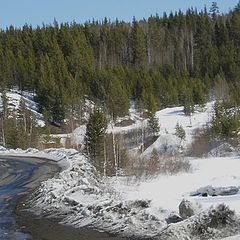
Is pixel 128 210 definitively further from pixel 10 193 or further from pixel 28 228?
pixel 10 193

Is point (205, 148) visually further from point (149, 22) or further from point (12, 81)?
point (149, 22)

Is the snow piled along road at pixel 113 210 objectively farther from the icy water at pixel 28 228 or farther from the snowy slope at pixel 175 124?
the snowy slope at pixel 175 124

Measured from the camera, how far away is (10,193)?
1838cm

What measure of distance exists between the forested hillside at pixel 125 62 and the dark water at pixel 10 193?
50590 mm

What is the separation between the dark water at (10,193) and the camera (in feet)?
36.4

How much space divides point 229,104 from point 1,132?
33943 millimetres

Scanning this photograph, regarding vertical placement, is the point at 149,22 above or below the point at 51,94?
above

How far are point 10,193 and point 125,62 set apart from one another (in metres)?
113

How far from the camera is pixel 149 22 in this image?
481 feet

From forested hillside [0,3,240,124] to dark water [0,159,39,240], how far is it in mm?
50590

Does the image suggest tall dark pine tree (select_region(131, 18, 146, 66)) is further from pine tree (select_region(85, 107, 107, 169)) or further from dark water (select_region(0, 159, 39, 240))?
dark water (select_region(0, 159, 39, 240))

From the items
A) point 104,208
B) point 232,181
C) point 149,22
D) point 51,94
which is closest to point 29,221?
point 104,208

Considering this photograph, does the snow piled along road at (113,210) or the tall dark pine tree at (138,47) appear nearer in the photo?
the snow piled along road at (113,210)

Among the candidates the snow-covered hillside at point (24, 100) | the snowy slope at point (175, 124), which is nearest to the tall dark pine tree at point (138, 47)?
the snowy slope at point (175, 124)
